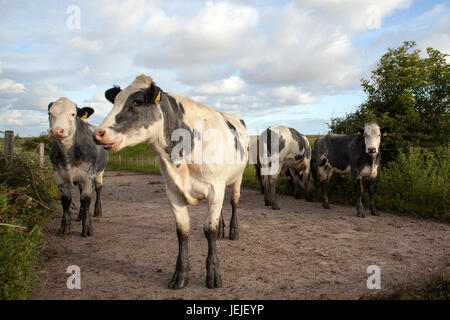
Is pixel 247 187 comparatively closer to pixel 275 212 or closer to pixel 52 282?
pixel 275 212

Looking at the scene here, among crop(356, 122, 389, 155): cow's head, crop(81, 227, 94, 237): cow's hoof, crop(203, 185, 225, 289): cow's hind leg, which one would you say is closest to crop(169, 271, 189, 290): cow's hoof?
crop(203, 185, 225, 289): cow's hind leg

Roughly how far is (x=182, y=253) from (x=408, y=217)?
5771 millimetres

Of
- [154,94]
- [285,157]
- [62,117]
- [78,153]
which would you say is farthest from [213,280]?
[285,157]

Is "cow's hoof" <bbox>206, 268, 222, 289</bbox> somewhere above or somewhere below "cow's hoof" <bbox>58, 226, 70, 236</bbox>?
below

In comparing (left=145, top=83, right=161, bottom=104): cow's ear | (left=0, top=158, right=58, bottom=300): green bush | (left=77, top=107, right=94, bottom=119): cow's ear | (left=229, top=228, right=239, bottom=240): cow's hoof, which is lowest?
(left=229, top=228, right=239, bottom=240): cow's hoof

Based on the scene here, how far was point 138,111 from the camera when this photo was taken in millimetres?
3215

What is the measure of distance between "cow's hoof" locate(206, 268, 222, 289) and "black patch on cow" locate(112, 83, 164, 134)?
1.85m

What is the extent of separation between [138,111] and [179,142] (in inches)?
22.6

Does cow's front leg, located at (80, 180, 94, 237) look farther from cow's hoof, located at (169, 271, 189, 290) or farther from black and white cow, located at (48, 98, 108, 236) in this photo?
cow's hoof, located at (169, 271, 189, 290)

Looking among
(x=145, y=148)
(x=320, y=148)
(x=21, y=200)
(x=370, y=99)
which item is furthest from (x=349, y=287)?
(x=145, y=148)

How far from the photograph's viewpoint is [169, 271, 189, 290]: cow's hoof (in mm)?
3524

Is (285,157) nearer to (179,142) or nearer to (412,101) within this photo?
(412,101)

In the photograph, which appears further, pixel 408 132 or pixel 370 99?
pixel 370 99
